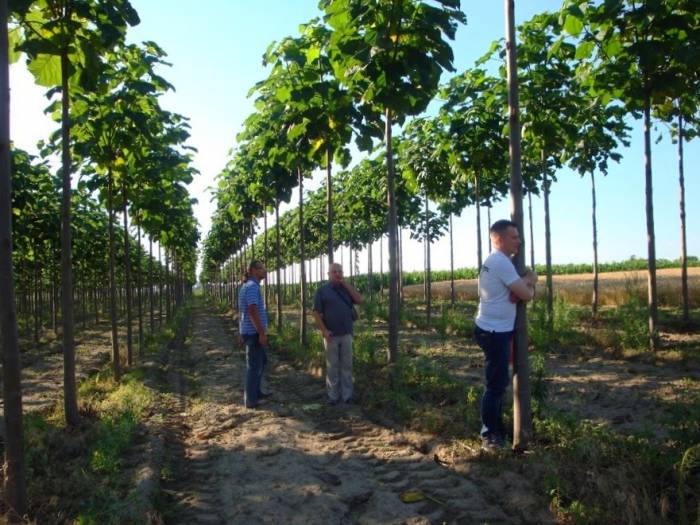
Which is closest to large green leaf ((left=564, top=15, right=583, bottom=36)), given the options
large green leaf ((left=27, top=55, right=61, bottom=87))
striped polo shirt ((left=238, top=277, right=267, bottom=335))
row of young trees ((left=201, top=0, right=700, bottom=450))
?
row of young trees ((left=201, top=0, right=700, bottom=450))

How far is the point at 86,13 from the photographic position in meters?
5.91

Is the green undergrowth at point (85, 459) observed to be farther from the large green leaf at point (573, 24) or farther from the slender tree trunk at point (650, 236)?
the slender tree trunk at point (650, 236)

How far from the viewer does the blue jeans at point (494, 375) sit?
496 centimetres

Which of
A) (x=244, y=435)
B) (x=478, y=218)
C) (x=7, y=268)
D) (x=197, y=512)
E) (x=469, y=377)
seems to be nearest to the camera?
(x=7, y=268)

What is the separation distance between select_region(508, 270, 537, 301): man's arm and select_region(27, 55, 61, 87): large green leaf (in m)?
5.19

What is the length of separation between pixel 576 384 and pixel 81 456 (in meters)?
6.06

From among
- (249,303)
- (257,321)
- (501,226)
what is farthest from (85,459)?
(501,226)

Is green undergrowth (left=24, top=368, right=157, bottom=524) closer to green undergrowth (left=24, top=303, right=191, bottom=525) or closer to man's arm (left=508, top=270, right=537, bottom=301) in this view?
green undergrowth (left=24, top=303, right=191, bottom=525)

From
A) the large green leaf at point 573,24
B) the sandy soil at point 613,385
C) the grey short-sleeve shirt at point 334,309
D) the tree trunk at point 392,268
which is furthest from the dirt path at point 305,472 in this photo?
the large green leaf at point 573,24

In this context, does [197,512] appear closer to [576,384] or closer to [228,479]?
[228,479]

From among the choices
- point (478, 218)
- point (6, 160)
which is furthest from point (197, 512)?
point (478, 218)

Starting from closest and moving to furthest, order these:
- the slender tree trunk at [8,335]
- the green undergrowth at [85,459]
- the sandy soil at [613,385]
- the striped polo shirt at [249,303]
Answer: the slender tree trunk at [8,335], the green undergrowth at [85,459], the sandy soil at [613,385], the striped polo shirt at [249,303]

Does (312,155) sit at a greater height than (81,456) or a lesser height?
greater

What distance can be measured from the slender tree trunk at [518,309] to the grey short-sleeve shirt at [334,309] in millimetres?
3091
